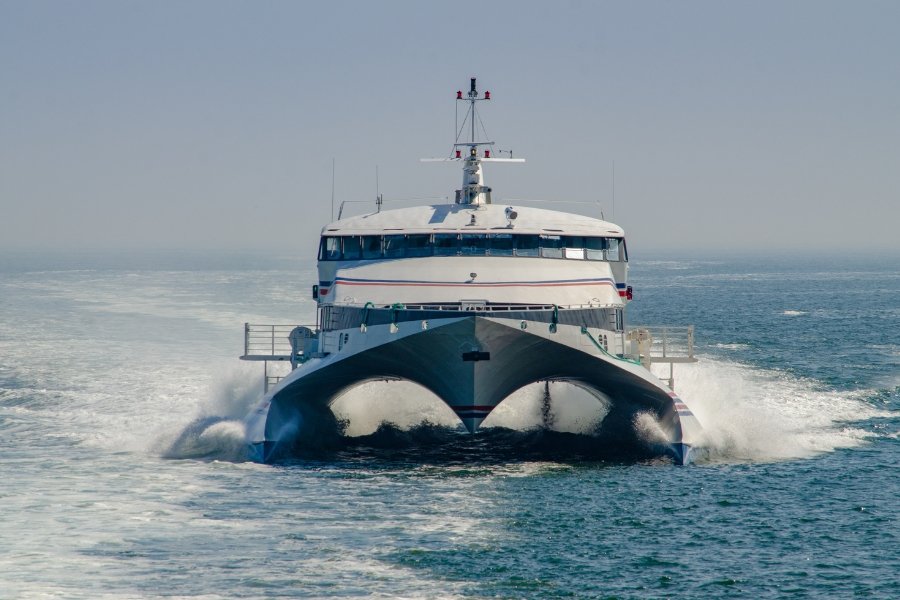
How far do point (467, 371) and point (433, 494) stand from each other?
3.46m

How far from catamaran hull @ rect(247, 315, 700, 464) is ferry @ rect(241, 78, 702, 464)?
0.12ft

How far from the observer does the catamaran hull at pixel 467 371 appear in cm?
2611

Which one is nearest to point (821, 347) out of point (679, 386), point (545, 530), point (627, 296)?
point (679, 386)

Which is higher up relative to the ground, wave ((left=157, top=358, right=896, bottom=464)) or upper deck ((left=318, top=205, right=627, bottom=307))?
upper deck ((left=318, top=205, right=627, bottom=307))

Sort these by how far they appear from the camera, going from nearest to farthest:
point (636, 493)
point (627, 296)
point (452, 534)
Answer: point (452, 534) → point (636, 493) → point (627, 296)

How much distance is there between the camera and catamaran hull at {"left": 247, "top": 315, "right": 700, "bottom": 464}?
2611cm

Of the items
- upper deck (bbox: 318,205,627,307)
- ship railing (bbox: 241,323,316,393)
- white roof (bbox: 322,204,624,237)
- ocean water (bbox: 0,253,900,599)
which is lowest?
ocean water (bbox: 0,253,900,599)

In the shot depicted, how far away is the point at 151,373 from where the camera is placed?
43.6m

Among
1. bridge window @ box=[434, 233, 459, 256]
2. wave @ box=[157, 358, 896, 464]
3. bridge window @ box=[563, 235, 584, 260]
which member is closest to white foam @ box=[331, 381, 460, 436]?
wave @ box=[157, 358, 896, 464]

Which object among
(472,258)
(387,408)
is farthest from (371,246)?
(387,408)

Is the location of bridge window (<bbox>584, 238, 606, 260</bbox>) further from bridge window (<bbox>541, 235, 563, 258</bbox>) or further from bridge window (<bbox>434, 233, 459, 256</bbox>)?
bridge window (<bbox>434, 233, 459, 256</bbox>)

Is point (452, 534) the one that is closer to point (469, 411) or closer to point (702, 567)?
point (702, 567)

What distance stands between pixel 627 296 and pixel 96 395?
17840 mm

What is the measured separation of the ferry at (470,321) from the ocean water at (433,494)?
4.08ft
